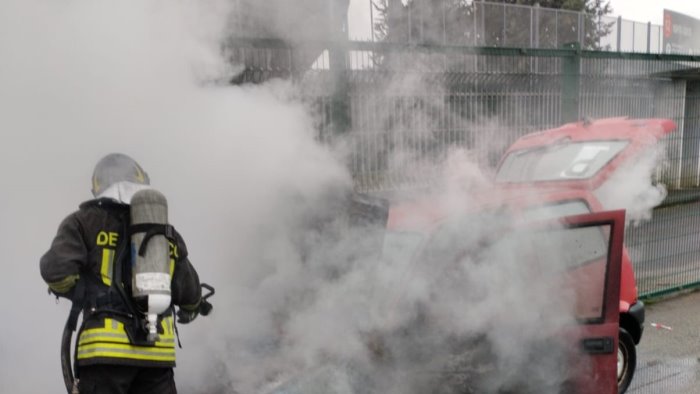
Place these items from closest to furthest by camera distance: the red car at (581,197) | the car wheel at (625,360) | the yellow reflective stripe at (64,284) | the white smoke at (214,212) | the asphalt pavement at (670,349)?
the yellow reflective stripe at (64,284), the white smoke at (214,212), the red car at (581,197), the car wheel at (625,360), the asphalt pavement at (670,349)

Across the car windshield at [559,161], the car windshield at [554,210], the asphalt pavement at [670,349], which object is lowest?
the asphalt pavement at [670,349]

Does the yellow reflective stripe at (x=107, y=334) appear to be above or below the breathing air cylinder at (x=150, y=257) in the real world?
below

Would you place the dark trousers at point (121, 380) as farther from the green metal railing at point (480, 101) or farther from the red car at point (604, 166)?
the red car at point (604, 166)

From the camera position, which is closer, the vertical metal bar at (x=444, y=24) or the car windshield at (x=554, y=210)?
the car windshield at (x=554, y=210)

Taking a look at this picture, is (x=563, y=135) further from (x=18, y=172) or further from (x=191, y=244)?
(x=18, y=172)

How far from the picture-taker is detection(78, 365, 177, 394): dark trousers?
7.70ft

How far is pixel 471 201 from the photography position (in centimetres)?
353

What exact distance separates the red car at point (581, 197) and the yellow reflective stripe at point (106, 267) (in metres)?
1.48

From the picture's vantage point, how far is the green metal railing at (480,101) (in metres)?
4.29

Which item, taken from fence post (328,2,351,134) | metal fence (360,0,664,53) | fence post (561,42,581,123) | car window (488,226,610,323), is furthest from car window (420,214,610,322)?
fence post (561,42,581,123)

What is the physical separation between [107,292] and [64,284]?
6.2 inches

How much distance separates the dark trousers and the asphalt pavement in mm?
3204

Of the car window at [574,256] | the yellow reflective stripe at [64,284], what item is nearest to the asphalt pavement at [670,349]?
the car window at [574,256]

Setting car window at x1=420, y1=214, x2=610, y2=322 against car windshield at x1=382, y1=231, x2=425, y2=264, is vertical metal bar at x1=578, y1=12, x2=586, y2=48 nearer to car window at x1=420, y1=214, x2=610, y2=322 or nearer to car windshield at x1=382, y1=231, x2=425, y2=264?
car window at x1=420, y1=214, x2=610, y2=322
